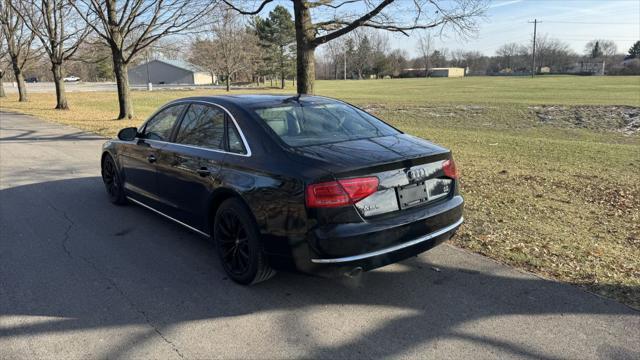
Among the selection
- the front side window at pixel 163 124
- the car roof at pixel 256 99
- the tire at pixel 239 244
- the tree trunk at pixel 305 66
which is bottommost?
the tire at pixel 239 244

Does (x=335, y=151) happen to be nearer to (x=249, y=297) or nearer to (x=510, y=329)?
(x=249, y=297)

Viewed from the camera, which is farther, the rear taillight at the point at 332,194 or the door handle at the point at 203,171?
the door handle at the point at 203,171

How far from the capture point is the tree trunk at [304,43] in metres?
10.3

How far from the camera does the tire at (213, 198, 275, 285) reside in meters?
3.72

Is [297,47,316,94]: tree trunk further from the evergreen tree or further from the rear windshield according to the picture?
the evergreen tree

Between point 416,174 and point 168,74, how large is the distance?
10611 cm

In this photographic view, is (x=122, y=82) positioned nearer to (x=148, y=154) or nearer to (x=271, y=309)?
(x=148, y=154)

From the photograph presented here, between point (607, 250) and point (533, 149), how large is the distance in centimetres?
826

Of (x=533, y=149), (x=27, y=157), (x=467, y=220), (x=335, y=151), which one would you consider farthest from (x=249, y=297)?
(x=533, y=149)

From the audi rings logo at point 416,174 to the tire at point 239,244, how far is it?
1.21 m

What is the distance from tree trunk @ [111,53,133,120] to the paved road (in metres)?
14.5

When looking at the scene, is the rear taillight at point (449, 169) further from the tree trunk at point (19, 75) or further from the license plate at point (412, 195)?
the tree trunk at point (19, 75)

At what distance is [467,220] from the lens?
5.61 m

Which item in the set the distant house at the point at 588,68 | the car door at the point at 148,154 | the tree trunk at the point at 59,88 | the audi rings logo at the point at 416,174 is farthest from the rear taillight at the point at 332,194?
the distant house at the point at 588,68
